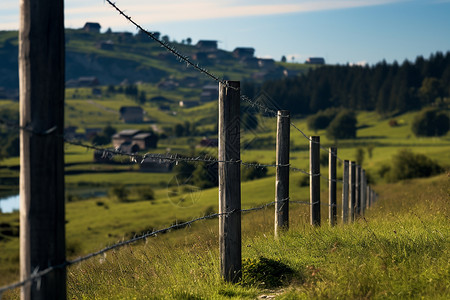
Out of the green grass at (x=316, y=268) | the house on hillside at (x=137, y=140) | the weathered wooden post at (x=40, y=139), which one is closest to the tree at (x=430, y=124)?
the house on hillside at (x=137, y=140)

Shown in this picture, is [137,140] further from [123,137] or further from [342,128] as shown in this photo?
[342,128]

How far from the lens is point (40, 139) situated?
3.43 meters

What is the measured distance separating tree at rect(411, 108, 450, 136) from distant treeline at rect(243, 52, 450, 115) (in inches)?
867

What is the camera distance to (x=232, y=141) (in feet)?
20.1

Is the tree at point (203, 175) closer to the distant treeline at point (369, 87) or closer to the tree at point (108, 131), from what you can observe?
the distant treeline at point (369, 87)

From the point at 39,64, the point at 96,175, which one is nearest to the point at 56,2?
the point at 39,64

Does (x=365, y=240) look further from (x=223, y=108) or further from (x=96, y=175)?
(x=96, y=175)

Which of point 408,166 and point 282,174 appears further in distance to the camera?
point 408,166

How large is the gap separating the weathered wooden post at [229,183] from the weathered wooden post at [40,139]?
2.71 metres

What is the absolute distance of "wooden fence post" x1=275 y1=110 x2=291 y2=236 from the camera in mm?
8719

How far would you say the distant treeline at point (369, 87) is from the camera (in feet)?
548

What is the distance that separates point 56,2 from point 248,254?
4.42 meters

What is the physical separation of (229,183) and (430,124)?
144301 millimetres

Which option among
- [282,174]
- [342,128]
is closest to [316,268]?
[282,174]
